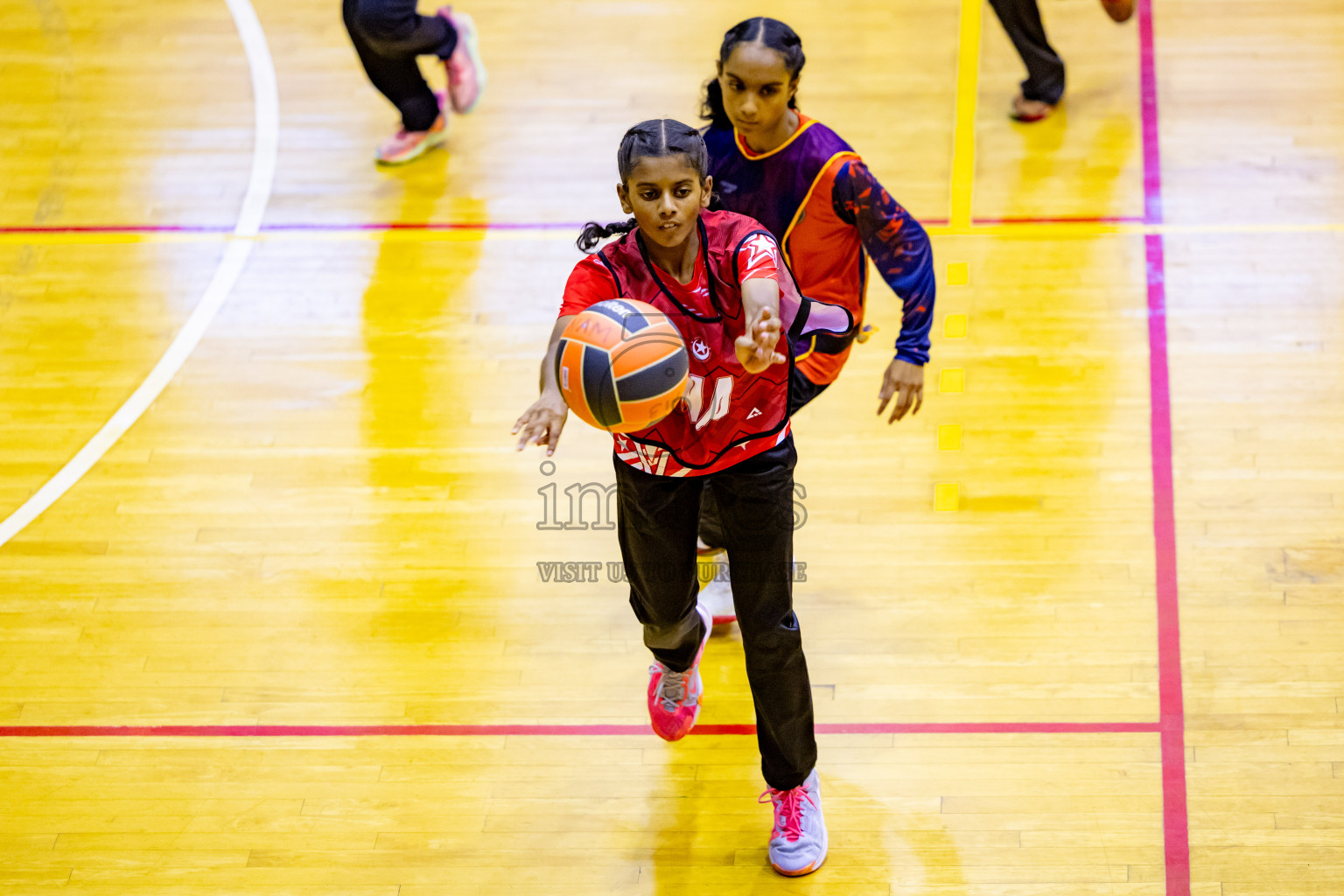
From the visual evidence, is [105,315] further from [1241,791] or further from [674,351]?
[1241,791]

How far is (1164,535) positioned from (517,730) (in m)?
2.08

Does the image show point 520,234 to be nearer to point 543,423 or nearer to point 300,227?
point 300,227

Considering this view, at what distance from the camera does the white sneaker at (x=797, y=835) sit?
128 inches

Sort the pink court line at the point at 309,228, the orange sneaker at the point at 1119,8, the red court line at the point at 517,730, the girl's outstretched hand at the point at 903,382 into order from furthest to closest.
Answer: the pink court line at the point at 309,228
the orange sneaker at the point at 1119,8
the red court line at the point at 517,730
the girl's outstretched hand at the point at 903,382

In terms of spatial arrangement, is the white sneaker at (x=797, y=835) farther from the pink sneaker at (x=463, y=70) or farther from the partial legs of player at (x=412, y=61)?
the pink sneaker at (x=463, y=70)

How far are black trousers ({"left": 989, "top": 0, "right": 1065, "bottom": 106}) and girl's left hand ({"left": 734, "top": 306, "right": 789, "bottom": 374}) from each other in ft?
12.2

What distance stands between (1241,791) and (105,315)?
4352 mm

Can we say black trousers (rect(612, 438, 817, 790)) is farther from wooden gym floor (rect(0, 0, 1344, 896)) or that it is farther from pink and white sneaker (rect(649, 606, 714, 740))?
wooden gym floor (rect(0, 0, 1344, 896))

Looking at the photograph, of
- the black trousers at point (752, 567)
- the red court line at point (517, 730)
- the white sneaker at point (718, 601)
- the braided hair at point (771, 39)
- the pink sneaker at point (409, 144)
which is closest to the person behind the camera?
the black trousers at point (752, 567)

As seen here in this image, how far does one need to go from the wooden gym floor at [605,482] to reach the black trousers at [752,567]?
426 millimetres

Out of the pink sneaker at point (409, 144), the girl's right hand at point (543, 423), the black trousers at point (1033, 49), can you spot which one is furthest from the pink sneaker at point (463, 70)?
the girl's right hand at point (543, 423)

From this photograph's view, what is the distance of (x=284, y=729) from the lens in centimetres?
369

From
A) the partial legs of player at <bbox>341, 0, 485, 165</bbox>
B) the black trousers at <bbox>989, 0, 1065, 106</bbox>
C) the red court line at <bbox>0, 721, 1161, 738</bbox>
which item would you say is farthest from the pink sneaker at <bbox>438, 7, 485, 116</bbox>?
the red court line at <bbox>0, 721, 1161, 738</bbox>

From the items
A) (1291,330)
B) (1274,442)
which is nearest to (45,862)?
(1274,442)
